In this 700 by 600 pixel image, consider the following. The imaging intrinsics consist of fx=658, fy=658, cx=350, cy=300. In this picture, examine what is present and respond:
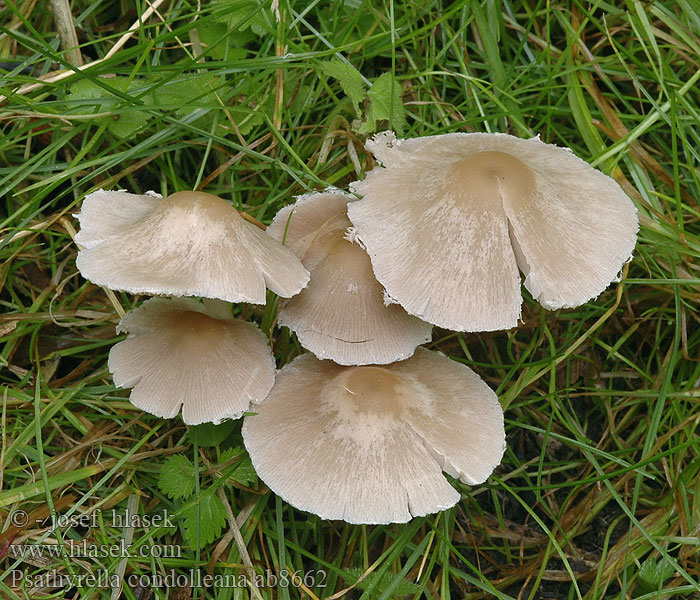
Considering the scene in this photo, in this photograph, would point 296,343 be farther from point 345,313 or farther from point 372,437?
point 372,437

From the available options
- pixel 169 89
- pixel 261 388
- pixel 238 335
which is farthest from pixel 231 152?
pixel 261 388

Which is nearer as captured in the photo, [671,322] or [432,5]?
[671,322]

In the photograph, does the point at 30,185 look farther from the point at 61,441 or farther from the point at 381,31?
the point at 381,31

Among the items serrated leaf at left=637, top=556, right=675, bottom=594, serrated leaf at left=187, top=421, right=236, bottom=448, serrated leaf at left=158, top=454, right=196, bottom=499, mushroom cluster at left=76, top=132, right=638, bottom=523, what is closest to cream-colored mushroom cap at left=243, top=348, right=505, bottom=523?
mushroom cluster at left=76, top=132, right=638, bottom=523

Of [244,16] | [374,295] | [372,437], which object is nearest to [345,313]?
[374,295]

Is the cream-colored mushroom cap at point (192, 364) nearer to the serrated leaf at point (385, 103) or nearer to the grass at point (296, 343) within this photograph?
the grass at point (296, 343)

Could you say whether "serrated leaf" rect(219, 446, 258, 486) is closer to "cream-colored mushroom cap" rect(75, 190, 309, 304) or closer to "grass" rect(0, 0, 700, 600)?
"grass" rect(0, 0, 700, 600)
